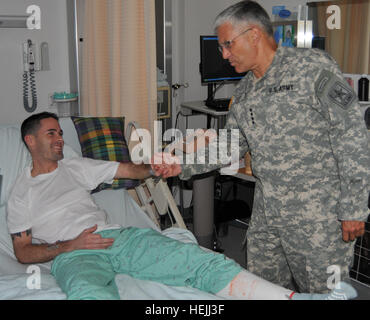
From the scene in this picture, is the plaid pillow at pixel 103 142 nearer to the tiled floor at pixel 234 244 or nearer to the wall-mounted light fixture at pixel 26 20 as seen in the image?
the wall-mounted light fixture at pixel 26 20

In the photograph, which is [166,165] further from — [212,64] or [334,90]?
[212,64]

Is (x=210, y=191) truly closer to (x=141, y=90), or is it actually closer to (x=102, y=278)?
(x=141, y=90)

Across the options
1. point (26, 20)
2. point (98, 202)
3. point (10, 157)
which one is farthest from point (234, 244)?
point (26, 20)

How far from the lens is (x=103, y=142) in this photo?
106 inches

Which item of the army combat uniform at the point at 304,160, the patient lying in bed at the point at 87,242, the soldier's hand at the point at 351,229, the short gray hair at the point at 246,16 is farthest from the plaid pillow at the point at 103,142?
the soldier's hand at the point at 351,229

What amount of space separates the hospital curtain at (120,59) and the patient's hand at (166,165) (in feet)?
2.78

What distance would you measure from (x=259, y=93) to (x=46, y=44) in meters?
2.01

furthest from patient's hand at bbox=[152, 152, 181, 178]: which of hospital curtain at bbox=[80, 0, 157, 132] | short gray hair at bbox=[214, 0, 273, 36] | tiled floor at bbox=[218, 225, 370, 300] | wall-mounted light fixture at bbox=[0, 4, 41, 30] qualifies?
wall-mounted light fixture at bbox=[0, 4, 41, 30]

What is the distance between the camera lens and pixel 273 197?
6.03 feet

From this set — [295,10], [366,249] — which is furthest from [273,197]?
[295,10]

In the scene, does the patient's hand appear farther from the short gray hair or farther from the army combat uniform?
the short gray hair

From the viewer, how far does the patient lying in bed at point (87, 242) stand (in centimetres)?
170

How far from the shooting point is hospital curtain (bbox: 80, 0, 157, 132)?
2887 mm

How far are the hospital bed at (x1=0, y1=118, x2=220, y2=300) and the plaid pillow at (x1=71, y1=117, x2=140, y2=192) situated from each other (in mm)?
64
